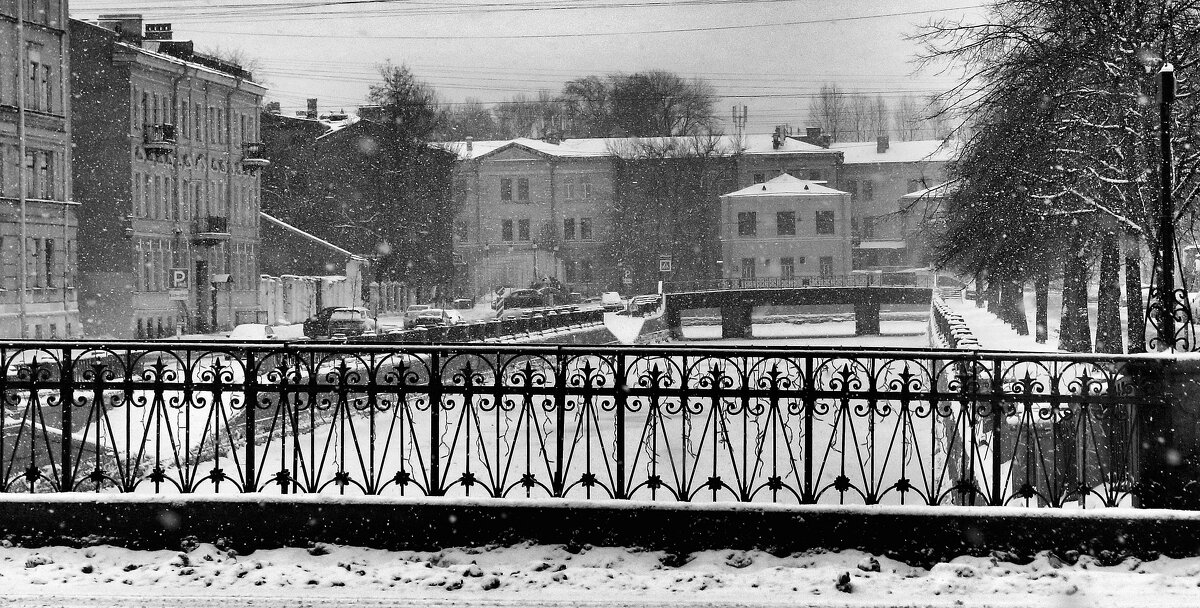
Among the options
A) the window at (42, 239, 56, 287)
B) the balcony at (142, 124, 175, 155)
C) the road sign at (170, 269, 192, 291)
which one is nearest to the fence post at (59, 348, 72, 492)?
the window at (42, 239, 56, 287)

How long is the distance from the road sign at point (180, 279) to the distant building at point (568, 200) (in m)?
35.5

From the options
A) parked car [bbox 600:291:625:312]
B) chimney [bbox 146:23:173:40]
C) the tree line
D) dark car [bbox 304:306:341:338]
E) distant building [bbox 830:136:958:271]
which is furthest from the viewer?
distant building [bbox 830:136:958:271]

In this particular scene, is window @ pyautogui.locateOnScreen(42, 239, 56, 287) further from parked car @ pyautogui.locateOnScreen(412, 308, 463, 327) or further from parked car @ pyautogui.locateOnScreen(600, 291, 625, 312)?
parked car @ pyautogui.locateOnScreen(600, 291, 625, 312)

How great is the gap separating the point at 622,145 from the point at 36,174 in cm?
4928

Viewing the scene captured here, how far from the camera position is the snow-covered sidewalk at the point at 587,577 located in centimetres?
703

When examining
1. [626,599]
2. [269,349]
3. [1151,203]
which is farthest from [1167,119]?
[1151,203]

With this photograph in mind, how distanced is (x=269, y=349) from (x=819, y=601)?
11.2 feet

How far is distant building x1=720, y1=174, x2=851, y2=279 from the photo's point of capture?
3383 inches

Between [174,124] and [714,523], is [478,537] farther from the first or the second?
[174,124]

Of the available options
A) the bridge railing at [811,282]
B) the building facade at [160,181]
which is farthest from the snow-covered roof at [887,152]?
the building facade at [160,181]

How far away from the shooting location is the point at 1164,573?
742cm

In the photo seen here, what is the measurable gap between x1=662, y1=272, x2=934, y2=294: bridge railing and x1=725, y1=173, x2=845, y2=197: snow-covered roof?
5.61 metres

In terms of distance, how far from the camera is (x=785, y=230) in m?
87.1

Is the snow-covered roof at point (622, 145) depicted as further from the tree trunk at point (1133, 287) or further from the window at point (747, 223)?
the tree trunk at point (1133, 287)
